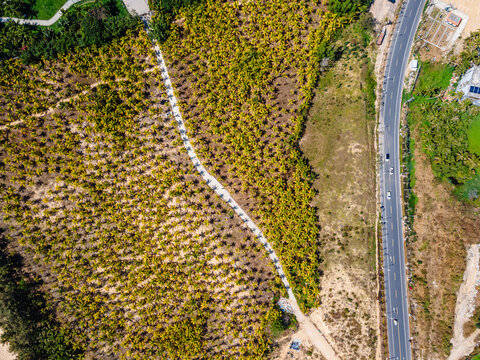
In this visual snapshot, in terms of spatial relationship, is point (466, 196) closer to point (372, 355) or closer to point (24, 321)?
point (372, 355)

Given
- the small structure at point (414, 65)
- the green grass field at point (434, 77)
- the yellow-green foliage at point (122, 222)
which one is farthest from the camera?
the green grass field at point (434, 77)

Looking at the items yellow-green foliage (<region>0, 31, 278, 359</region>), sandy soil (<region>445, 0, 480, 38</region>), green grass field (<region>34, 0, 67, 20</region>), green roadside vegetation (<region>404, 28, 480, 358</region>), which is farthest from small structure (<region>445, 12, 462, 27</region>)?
green grass field (<region>34, 0, 67, 20</region>)

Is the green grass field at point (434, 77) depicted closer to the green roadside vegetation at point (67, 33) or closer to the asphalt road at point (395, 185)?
the asphalt road at point (395, 185)

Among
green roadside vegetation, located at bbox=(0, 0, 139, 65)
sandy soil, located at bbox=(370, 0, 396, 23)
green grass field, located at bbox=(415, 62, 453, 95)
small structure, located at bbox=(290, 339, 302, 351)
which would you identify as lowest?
small structure, located at bbox=(290, 339, 302, 351)

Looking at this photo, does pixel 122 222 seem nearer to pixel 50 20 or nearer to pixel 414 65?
pixel 50 20

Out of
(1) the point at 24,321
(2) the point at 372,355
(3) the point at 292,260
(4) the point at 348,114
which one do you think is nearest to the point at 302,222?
(3) the point at 292,260

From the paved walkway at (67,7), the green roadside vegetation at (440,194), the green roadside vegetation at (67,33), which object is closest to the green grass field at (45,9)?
the paved walkway at (67,7)

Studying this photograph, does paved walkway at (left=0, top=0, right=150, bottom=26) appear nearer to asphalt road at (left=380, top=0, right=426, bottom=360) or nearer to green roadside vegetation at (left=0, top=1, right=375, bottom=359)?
green roadside vegetation at (left=0, top=1, right=375, bottom=359)
